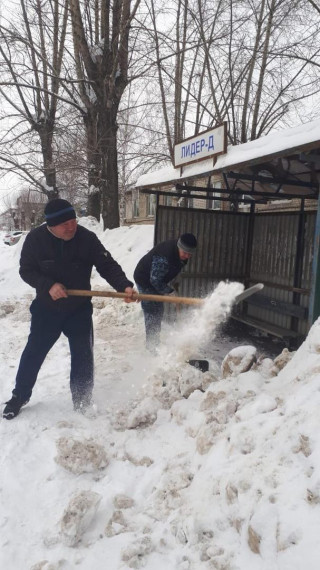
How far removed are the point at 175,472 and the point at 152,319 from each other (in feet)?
9.49

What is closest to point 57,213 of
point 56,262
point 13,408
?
point 56,262

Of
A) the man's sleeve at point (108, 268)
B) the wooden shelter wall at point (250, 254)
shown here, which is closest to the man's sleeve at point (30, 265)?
the man's sleeve at point (108, 268)

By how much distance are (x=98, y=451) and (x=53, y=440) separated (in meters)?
0.47

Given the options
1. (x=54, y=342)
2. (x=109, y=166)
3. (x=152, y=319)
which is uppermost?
(x=109, y=166)

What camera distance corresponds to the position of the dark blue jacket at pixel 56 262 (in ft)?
11.7

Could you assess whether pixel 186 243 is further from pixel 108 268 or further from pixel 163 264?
pixel 108 268

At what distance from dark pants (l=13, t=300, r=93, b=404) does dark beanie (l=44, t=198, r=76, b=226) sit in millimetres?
715

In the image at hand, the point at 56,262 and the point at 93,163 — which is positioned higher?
the point at 93,163

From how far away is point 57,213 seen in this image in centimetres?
341

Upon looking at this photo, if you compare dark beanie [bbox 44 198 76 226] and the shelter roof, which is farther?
the shelter roof

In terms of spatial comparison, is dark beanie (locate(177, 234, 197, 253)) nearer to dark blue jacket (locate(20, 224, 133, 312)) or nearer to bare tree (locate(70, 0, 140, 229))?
dark blue jacket (locate(20, 224, 133, 312))

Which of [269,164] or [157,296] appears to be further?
[269,164]

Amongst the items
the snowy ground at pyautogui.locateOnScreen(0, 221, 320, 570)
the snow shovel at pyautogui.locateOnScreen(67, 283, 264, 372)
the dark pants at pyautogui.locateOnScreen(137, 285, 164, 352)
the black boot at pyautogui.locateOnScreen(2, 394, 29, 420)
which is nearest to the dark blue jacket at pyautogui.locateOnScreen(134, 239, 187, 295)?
the dark pants at pyautogui.locateOnScreen(137, 285, 164, 352)

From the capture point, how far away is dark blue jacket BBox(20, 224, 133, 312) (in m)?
3.57
